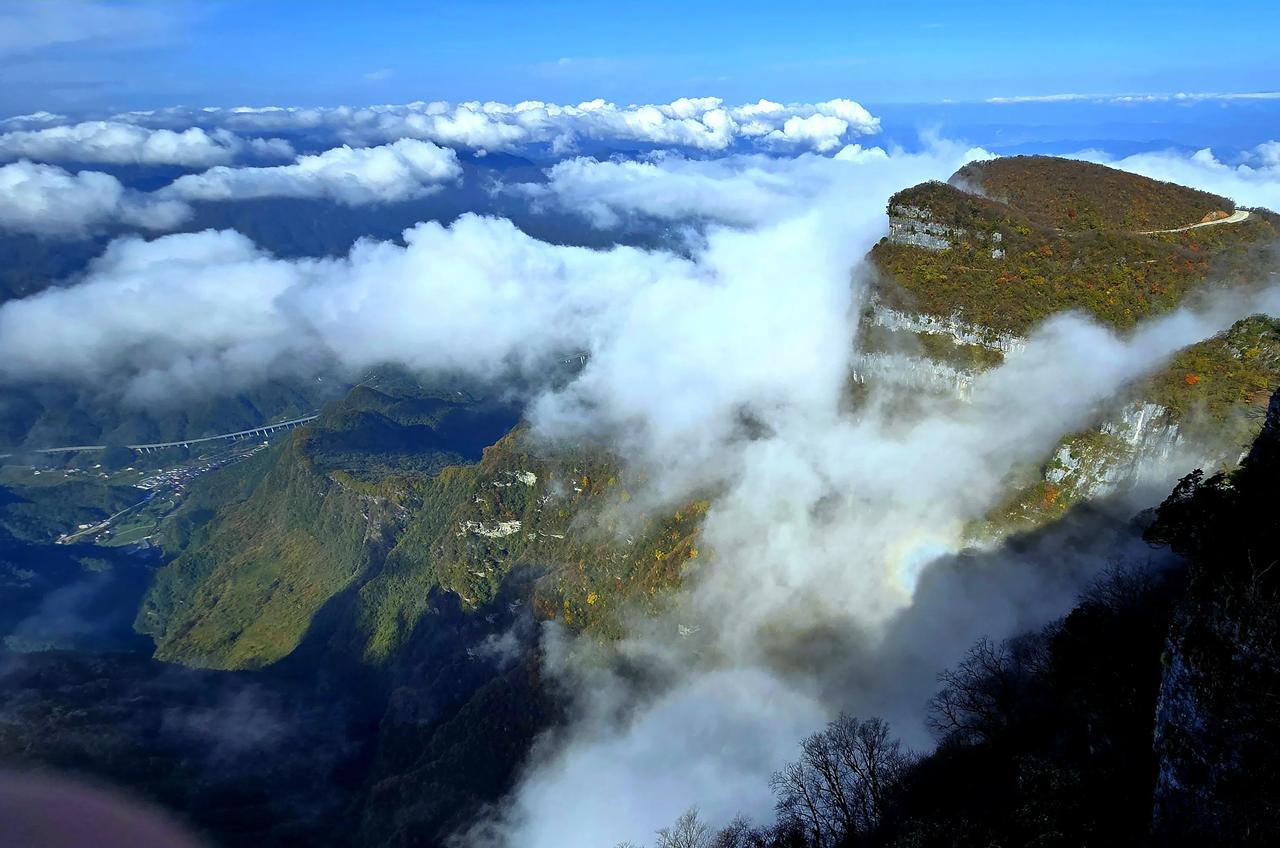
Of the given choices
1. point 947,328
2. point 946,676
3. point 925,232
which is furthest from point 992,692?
point 925,232

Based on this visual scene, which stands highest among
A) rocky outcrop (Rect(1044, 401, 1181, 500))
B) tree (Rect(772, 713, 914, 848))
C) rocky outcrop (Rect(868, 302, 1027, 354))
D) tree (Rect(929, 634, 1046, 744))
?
rocky outcrop (Rect(868, 302, 1027, 354))

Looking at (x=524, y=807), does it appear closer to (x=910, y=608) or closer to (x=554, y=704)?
(x=554, y=704)

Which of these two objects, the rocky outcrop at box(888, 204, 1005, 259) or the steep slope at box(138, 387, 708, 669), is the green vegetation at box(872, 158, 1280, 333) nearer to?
the rocky outcrop at box(888, 204, 1005, 259)

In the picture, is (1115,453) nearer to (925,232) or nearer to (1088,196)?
(925,232)


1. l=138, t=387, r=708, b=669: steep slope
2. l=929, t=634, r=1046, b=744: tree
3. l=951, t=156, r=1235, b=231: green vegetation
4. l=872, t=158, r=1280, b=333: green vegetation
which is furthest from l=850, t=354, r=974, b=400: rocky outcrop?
l=929, t=634, r=1046, b=744: tree

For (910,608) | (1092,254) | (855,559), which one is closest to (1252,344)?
(1092,254)
